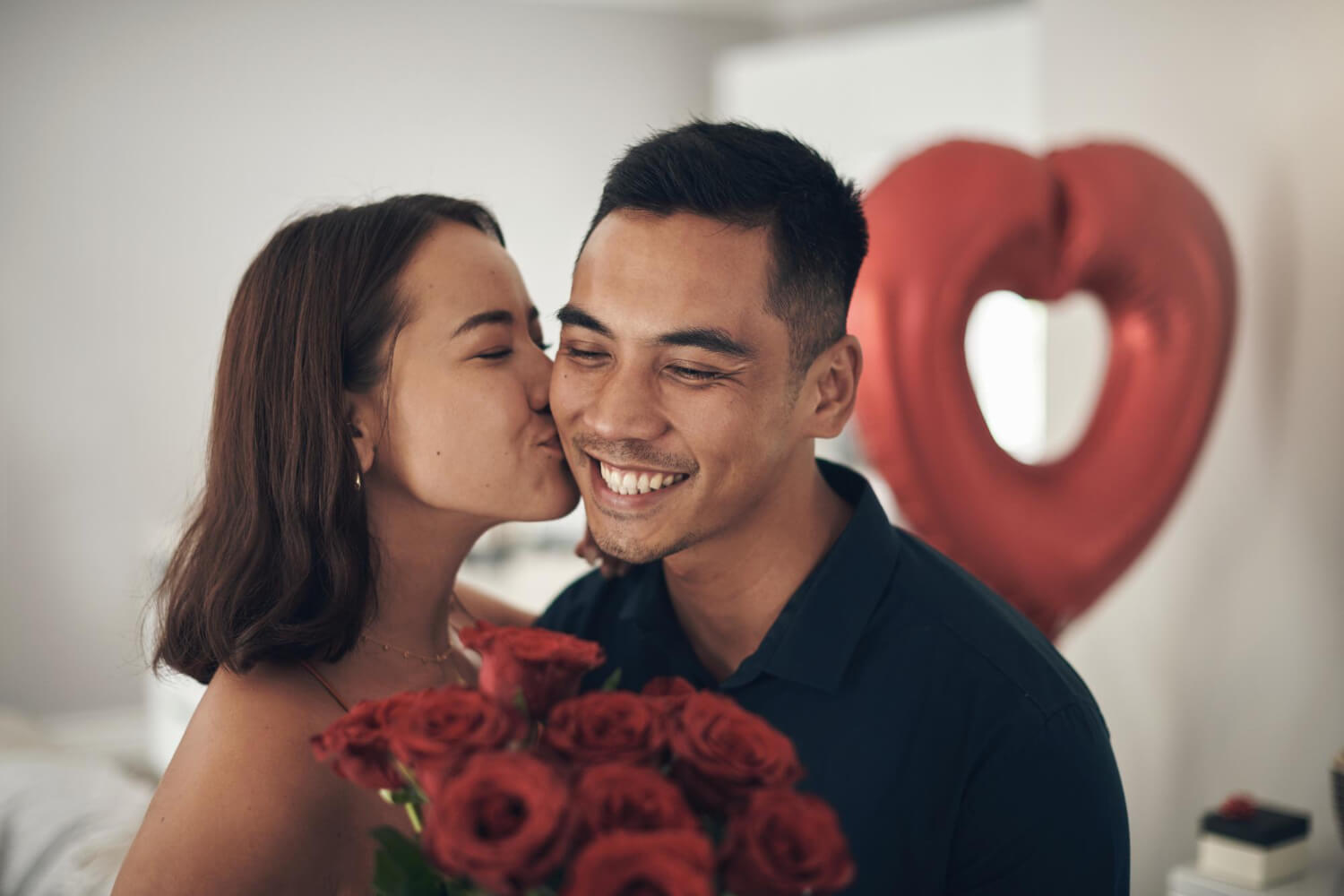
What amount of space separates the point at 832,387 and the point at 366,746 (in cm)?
85

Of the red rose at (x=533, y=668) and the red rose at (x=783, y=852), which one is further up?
the red rose at (x=533, y=668)

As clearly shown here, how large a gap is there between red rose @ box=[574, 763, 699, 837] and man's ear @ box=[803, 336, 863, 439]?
32.0 inches

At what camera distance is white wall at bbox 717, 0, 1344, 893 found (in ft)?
7.57

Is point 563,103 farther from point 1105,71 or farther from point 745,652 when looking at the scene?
point 745,652

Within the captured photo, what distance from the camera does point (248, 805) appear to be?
111 cm

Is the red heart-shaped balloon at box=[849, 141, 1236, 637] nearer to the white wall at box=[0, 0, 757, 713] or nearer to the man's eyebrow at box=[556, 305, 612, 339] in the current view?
the man's eyebrow at box=[556, 305, 612, 339]

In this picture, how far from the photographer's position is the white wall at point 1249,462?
90.6 inches

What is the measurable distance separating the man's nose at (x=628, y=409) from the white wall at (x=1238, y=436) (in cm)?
161

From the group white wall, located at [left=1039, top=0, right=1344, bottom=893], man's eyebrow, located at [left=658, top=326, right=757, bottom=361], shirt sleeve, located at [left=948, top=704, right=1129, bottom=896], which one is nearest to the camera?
shirt sleeve, located at [left=948, top=704, right=1129, bottom=896]

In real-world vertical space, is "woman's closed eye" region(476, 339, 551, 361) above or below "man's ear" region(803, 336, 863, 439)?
above

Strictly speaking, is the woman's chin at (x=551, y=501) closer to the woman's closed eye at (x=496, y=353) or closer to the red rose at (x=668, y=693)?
the woman's closed eye at (x=496, y=353)

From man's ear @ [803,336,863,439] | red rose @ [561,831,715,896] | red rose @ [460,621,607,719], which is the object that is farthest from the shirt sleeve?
red rose @ [561,831,715,896]

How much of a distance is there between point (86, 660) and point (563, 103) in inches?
132

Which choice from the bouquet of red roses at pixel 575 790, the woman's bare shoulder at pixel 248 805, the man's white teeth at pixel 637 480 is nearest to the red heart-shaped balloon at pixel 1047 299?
the man's white teeth at pixel 637 480
